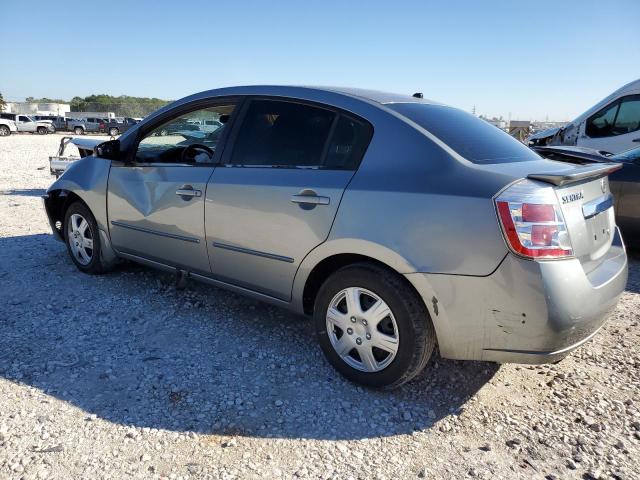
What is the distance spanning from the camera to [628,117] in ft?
30.9

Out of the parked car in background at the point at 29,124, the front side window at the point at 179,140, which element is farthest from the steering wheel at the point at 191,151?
the parked car in background at the point at 29,124

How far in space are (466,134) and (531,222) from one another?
0.88m

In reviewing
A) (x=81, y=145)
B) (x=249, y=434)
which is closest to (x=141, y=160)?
(x=249, y=434)

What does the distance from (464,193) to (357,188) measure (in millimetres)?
602

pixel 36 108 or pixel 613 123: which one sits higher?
pixel 613 123

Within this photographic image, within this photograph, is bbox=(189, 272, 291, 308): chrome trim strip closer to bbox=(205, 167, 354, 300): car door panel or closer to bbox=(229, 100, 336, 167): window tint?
bbox=(205, 167, 354, 300): car door panel

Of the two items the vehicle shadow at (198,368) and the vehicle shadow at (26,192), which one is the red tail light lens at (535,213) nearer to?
the vehicle shadow at (198,368)

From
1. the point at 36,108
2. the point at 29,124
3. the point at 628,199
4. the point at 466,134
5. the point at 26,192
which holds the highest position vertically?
the point at 466,134

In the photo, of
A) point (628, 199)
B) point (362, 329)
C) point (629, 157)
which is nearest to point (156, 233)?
point (362, 329)

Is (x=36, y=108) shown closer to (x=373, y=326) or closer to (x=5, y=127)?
(x=5, y=127)

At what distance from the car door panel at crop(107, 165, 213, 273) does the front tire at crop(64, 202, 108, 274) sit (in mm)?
283

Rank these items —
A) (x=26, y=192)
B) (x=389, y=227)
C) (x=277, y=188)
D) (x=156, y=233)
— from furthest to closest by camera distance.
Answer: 1. (x=26, y=192)
2. (x=156, y=233)
3. (x=277, y=188)
4. (x=389, y=227)

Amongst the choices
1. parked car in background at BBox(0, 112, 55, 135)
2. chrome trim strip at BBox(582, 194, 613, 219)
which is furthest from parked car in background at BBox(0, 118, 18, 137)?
chrome trim strip at BBox(582, 194, 613, 219)

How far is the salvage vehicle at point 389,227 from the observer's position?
2.37 m
